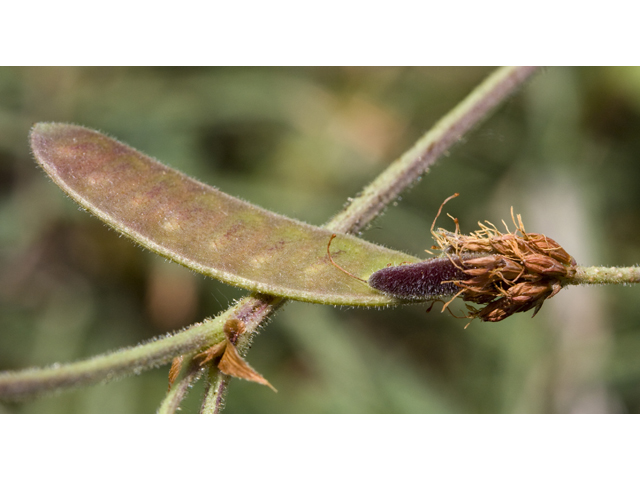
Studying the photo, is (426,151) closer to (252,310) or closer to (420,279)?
(420,279)

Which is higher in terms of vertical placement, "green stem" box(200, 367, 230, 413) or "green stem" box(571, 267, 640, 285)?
"green stem" box(571, 267, 640, 285)

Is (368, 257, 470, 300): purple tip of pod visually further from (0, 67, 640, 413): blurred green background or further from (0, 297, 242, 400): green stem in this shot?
(0, 67, 640, 413): blurred green background

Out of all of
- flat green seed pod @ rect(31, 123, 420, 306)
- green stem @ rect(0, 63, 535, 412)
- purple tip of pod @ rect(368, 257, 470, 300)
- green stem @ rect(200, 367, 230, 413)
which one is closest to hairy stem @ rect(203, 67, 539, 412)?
green stem @ rect(0, 63, 535, 412)

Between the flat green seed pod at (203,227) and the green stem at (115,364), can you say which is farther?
the flat green seed pod at (203,227)

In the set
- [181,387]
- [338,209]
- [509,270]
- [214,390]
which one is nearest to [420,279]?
[509,270]

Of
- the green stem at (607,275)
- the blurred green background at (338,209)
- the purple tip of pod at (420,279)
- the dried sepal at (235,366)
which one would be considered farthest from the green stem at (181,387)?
the blurred green background at (338,209)

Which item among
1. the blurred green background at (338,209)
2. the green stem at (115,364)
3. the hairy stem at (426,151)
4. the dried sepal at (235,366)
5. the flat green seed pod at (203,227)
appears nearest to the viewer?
the green stem at (115,364)

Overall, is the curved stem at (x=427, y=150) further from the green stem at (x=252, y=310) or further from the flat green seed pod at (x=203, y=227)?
the flat green seed pod at (x=203, y=227)
